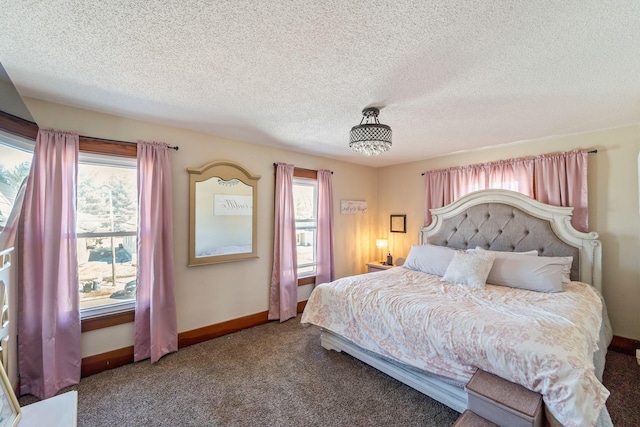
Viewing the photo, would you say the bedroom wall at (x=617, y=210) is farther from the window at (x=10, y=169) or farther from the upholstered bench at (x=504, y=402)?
the window at (x=10, y=169)

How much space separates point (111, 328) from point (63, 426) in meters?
1.73

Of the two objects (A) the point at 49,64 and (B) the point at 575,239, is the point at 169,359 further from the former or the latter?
(B) the point at 575,239

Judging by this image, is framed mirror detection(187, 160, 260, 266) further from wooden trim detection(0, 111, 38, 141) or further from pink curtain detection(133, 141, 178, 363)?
wooden trim detection(0, 111, 38, 141)

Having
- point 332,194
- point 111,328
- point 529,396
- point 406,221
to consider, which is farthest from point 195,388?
point 406,221

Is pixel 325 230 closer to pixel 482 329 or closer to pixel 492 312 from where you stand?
pixel 492 312

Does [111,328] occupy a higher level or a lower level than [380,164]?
lower

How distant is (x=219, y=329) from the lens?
10.3ft

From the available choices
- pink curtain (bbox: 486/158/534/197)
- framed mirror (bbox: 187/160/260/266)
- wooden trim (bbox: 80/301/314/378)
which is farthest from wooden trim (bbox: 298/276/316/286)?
pink curtain (bbox: 486/158/534/197)

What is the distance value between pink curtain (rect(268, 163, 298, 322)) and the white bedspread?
0.90m

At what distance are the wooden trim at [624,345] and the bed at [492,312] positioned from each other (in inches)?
12.9

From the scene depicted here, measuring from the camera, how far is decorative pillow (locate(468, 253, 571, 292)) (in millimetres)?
2525

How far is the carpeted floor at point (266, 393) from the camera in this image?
1.88m

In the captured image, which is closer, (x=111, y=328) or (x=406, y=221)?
(x=111, y=328)

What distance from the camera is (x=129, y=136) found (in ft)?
8.48
